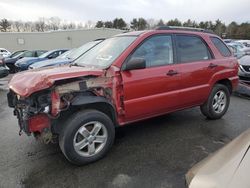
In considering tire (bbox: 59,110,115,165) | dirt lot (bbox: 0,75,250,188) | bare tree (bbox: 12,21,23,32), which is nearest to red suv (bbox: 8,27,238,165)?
tire (bbox: 59,110,115,165)

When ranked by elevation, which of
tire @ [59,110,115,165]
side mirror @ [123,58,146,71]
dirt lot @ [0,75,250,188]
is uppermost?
side mirror @ [123,58,146,71]

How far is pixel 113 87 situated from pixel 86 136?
805mm

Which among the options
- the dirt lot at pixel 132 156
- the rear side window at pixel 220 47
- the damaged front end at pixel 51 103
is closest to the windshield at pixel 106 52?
the damaged front end at pixel 51 103

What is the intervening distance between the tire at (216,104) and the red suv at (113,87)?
1.9 inches

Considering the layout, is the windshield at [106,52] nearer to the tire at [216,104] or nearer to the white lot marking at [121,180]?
the white lot marking at [121,180]

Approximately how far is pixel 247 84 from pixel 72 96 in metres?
6.72

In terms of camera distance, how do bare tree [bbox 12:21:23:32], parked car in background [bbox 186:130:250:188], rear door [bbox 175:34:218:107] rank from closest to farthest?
parked car in background [bbox 186:130:250:188], rear door [bbox 175:34:218:107], bare tree [bbox 12:21:23:32]

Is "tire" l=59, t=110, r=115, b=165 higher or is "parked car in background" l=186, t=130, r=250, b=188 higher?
"parked car in background" l=186, t=130, r=250, b=188

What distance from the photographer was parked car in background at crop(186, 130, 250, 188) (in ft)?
5.00

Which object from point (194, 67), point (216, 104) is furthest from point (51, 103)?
point (216, 104)

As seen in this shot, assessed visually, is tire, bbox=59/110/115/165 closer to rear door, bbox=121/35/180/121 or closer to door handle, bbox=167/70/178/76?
rear door, bbox=121/35/180/121

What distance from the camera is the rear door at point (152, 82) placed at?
12.8 ft

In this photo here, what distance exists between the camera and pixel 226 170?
1658 mm

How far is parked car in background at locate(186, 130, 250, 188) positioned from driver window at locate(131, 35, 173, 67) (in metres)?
2.36
